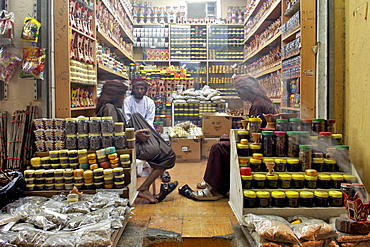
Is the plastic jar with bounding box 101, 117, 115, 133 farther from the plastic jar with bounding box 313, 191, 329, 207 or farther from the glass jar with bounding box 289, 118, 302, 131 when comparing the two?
the plastic jar with bounding box 313, 191, 329, 207

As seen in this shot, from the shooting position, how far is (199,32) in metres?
8.49

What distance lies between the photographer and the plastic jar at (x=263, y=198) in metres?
2.32

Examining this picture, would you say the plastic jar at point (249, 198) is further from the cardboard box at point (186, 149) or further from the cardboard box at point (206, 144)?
the cardboard box at point (206, 144)

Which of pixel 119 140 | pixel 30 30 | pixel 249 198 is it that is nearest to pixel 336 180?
pixel 249 198

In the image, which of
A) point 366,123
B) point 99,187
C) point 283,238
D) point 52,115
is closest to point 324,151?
point 366,123

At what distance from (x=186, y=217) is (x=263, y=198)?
0.85m

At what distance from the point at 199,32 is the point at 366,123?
641 cm

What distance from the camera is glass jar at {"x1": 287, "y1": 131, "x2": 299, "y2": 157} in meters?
2.52

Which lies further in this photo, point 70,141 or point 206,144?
point 206,144

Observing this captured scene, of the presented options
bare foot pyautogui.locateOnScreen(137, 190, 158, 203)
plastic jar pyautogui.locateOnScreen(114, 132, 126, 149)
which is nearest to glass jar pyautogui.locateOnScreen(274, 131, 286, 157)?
plastic jar pyautogui.locateOnScreen(114, 132, 126, 149)

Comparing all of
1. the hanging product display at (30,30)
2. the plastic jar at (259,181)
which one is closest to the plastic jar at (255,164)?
the plastic jar at (259,181)

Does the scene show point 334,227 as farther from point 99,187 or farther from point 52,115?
point 52,115

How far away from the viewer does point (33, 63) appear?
3.11m

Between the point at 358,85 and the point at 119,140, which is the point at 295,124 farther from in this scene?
the point at 119,140
